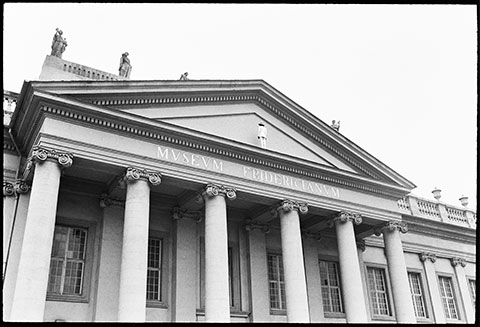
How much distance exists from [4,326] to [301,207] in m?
14.5

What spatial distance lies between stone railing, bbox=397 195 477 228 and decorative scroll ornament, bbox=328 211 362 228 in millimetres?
5722

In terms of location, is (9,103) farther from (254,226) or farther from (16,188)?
(254,226)

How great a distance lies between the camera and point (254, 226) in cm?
A: 1938

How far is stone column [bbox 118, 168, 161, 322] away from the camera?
42.0ft

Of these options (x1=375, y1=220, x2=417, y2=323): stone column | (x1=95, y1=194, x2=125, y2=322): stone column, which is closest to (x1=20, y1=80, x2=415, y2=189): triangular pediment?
(x1=375, y1=220, x2=417, y2=323): stone column

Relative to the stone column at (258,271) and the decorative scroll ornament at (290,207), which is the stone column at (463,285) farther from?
the decorative scroll ornament at (290,207)

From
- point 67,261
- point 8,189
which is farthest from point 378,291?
point 8,189

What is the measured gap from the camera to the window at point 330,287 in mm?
20719

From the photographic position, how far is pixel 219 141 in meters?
16.3

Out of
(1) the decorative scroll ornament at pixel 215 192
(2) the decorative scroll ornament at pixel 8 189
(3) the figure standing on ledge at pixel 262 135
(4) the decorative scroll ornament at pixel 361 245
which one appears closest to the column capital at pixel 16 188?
(2) the decorative scroll ornament at pixel 8 189

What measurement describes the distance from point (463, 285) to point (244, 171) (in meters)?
16.5

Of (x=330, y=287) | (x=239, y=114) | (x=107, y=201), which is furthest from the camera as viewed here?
(x=330, y=287)

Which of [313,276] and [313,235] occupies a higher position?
[313,235]

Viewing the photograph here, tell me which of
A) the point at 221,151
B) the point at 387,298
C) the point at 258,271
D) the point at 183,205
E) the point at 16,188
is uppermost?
the point at 221,151
